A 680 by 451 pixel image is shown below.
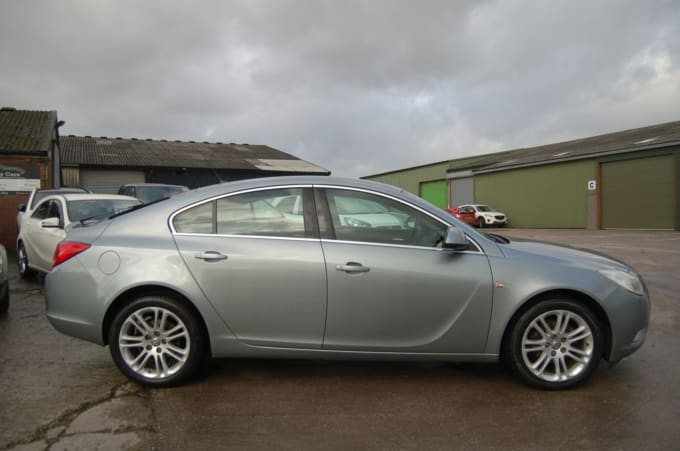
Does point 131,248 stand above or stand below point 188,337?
above

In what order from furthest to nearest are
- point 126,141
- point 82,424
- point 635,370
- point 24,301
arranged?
point 126,141 < point 24,301 < point 635,370 < point 82,424

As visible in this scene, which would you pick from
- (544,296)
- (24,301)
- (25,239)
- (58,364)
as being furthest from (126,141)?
(544,296)

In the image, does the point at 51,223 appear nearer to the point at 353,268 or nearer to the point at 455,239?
the point at 353,268

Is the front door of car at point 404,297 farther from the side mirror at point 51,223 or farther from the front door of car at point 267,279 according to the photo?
the side mirror at point 51,223

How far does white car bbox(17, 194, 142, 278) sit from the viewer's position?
698 centimetres

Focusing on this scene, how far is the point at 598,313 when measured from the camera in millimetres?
3461

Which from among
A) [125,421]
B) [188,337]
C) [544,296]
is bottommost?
[125,421]

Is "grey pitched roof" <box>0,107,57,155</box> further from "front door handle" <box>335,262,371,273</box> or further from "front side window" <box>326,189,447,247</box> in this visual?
"front door handle" <box>335,262,371,273</box>

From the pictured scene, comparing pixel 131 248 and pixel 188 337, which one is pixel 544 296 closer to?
pixel 188 337

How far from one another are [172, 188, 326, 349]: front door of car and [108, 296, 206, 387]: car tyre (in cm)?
28

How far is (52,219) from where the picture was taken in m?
6.77

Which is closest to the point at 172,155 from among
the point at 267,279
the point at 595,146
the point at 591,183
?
the point at 591,183

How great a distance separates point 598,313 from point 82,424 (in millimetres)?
3586

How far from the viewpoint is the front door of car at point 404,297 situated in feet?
10.9
